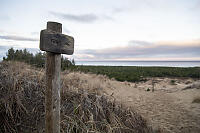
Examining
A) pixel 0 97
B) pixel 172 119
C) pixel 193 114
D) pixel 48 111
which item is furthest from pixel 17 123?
pixel 193 114

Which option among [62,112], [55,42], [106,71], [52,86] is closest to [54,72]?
[52,86]

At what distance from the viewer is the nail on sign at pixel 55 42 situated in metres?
1.75

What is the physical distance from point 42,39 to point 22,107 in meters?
1.89

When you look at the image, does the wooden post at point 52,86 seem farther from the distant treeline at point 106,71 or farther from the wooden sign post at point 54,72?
the distant treeline at point 106,71

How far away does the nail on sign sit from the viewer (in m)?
1.75

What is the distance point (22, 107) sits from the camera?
2.94 m

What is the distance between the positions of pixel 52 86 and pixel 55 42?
587 mm

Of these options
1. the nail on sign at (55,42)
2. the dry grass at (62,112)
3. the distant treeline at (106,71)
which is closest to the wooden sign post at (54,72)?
the nail on sign at (55,42)

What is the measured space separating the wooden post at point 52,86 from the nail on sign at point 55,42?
100 mm

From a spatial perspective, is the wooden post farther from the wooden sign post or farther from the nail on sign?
the nail on sign

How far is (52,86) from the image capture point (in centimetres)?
194

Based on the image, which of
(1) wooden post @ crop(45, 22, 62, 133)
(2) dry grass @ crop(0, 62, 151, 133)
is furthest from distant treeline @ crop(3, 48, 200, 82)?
(1) wooden post @ crop(45, 22, 62, 133)

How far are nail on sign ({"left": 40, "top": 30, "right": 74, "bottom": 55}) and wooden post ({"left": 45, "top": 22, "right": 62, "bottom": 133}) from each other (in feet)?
0.33

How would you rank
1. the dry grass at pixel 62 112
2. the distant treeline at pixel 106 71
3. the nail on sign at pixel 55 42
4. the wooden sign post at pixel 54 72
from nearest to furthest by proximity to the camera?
the nail on sign at pixel 55 42, the wooden sign post at pixel 54 72, the dry grass at pixel 62 112, the distant treeline at pixel 106 71
